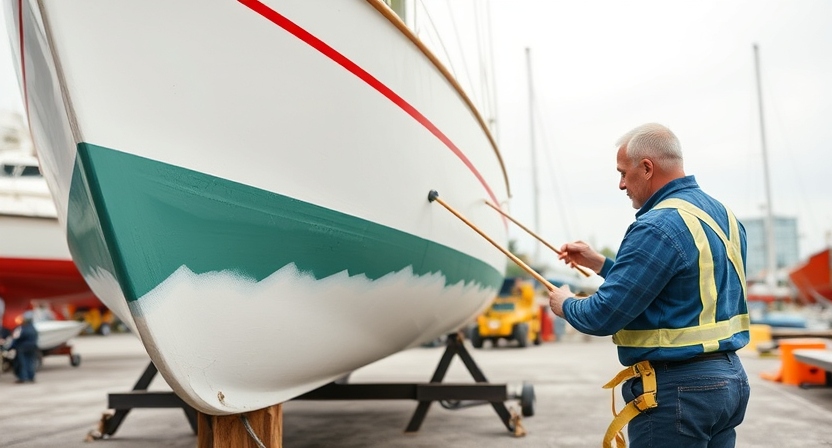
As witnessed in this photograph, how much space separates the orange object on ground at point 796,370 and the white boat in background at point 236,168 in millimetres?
6020

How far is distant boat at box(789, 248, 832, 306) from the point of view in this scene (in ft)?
85.5

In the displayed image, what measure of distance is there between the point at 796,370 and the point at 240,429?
6.77 meters

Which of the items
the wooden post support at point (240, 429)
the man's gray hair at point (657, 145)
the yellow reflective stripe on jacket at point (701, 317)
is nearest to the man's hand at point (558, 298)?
the yellow reflective stripe on jacket at point (701, 317)

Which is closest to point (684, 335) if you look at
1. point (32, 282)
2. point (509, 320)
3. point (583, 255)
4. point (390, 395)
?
point (583, 255)

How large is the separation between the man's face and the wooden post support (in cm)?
161

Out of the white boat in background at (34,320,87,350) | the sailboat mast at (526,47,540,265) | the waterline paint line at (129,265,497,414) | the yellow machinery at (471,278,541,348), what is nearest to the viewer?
the waterline paint line at (129,265,497,414)

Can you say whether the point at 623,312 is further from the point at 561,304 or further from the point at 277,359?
the point at 277,359

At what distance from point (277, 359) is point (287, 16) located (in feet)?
3.97

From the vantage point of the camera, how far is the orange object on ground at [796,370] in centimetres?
736

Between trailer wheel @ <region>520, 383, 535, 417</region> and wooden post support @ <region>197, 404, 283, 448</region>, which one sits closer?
wooden post support @ <region>197, 404, 283, 448</region>

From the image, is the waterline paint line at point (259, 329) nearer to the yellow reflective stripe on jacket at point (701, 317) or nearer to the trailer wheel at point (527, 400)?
the yellow reflective stripe on jacket at point (701, 317)

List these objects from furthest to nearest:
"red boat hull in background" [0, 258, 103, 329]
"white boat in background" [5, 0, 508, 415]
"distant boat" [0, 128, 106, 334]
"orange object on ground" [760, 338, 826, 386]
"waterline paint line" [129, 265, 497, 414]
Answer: "red boat hull in background" [0, 258, 103, 329] → "distant boat" [0, 128, 106, 334] → "orange object on ground" [760, 338, 826, 386] → "waterline paint line" [129, 265, 497, 414] → "white boat in background" [5, 0, 508, 415]

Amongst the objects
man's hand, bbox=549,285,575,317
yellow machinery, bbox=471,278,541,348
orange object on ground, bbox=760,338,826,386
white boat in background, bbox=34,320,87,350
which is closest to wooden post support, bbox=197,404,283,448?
man's hand, bbox=549,285,575,317

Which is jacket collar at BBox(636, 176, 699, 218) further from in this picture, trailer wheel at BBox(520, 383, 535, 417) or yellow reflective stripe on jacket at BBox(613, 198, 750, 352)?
trailer wheel at BBox(520, 383, 535, 417)
